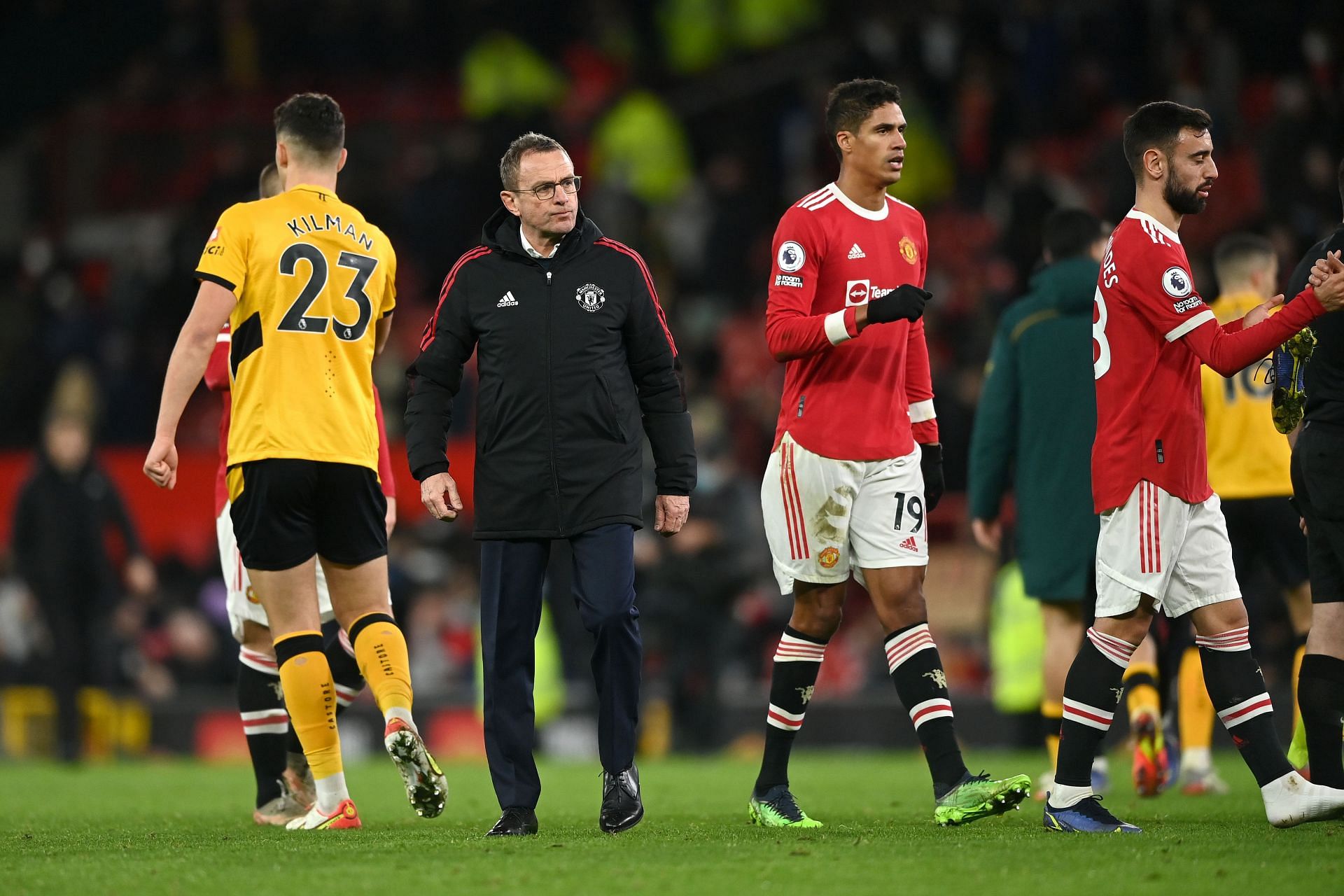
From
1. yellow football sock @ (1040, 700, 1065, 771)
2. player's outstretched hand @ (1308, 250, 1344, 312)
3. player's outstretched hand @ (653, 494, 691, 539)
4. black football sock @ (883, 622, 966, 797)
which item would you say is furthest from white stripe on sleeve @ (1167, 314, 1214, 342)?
yellow football sock @ (1040, 700, 1065, 771)

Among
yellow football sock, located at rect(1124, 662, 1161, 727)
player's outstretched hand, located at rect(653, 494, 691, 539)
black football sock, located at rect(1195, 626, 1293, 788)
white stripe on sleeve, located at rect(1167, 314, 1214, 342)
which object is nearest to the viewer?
white stripe on sleeve, located at rect(1167, 314, 1214, 342)

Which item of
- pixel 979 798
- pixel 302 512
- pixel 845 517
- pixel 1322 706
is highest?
pixel 302 512

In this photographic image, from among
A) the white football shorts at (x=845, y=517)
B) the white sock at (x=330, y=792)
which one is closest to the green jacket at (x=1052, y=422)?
the white football shorts at (x=845, y=517)

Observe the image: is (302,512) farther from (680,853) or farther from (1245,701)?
(1245,701)

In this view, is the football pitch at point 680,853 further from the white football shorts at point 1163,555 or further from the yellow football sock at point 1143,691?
the white football shorts at point 1163,555

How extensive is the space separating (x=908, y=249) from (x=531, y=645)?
6.84ft

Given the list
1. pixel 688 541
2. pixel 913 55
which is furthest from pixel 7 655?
pixel 913 55

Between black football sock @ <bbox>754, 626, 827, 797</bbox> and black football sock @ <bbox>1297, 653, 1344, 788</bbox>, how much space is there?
1.79 metres

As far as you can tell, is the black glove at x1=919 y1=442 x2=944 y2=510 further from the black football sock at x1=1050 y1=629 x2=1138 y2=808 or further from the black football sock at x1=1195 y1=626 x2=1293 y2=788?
the black football sock at x1=1195 y1=626 x2=1293 y2=788

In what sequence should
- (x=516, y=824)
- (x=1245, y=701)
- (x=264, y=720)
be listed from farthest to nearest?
(x=264, y=720)
(x=516, y=824)
(x=1245, y=701)

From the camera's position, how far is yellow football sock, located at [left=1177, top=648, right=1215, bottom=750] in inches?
345

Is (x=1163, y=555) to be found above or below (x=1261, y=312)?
below

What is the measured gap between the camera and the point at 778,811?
684 centimetres

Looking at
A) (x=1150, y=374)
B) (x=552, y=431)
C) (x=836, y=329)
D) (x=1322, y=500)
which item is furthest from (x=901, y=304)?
(x=1322, y=500)
